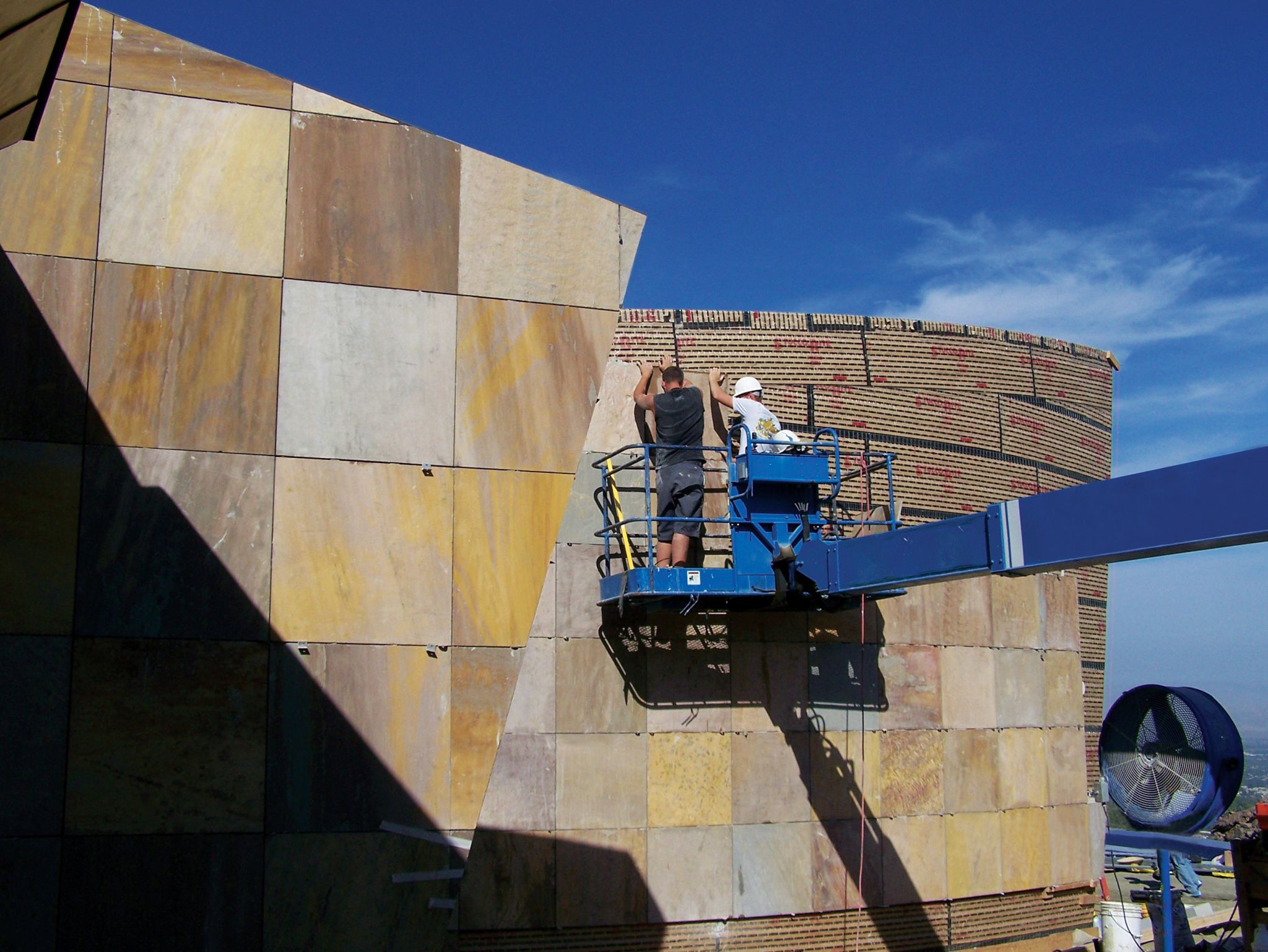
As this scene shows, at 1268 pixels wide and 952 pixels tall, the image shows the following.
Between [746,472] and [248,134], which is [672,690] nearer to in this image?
[746,472]

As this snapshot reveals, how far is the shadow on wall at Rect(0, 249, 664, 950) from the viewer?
7.62 m

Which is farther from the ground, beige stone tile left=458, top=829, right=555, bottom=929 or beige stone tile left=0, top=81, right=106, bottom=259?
beige stone tile left=0, top=81, right=106, bottom=259

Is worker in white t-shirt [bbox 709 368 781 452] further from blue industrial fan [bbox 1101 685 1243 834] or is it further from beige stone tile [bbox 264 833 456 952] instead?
blue industrial fan [bbox 1101 685 1243 834]

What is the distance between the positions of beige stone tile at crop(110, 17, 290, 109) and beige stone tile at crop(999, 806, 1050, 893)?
9.39m

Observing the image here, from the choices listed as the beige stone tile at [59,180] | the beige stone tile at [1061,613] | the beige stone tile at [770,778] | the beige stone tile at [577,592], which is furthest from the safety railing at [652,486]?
the beige stone tile at [59,180]

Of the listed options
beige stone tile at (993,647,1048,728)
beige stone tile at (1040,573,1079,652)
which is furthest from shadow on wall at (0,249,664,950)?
beige stone tile at (1040,573,1079,652)

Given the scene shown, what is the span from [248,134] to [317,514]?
2.81 meters

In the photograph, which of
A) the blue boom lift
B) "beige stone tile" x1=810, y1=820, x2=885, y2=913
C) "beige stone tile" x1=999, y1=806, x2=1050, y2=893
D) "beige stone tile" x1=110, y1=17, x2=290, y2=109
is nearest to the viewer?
the blue boom lift

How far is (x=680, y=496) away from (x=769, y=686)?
2.04m

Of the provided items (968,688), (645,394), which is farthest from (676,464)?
(968,688)

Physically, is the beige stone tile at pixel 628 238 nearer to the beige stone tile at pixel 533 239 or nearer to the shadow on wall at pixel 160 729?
the beige stone tile at pixel 533 239

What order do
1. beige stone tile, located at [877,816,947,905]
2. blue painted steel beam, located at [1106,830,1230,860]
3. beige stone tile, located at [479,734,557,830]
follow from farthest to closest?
blue painted steel beam, located at [1106,830,1230,860]
beige stone tile, located at [877,816,947,905]
beige stone tile, located at [479,734,557,830]

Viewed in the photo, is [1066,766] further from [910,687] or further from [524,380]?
[524,380]

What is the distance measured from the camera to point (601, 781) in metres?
9.98
